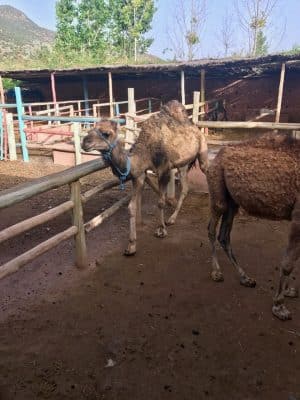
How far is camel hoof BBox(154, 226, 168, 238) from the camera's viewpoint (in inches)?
209

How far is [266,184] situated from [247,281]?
1120 mm

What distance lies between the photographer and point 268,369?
279 cm

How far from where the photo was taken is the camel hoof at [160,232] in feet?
17.5

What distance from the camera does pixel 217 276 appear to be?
4.06 m

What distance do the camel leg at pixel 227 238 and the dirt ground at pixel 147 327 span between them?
0.10 m

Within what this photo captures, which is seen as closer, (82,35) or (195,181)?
(195,181)

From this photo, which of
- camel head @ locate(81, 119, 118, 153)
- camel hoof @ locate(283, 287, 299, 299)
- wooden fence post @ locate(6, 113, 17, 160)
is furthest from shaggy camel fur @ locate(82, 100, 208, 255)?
wooden fence post @ locate(6, 113, 17, 160)

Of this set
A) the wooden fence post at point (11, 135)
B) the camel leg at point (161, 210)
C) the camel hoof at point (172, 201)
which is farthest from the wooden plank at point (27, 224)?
the wooden fence post at point (11, 135)

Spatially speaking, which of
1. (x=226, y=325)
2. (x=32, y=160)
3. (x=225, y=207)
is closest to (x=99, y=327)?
(x=226, y=325)

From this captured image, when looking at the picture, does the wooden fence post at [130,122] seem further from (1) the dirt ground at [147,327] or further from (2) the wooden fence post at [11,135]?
(2) the wooden fence post at [11,135]

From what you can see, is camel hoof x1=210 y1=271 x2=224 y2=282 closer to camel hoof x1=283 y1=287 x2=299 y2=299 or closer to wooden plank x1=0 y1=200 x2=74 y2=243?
camel hoof x1=283 y1=287 x2=299 y2=299

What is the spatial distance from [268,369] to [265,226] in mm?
3102

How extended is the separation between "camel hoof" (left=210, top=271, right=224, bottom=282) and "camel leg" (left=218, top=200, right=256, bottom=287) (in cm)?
18

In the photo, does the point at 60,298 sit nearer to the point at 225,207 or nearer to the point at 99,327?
the point at 99,327
